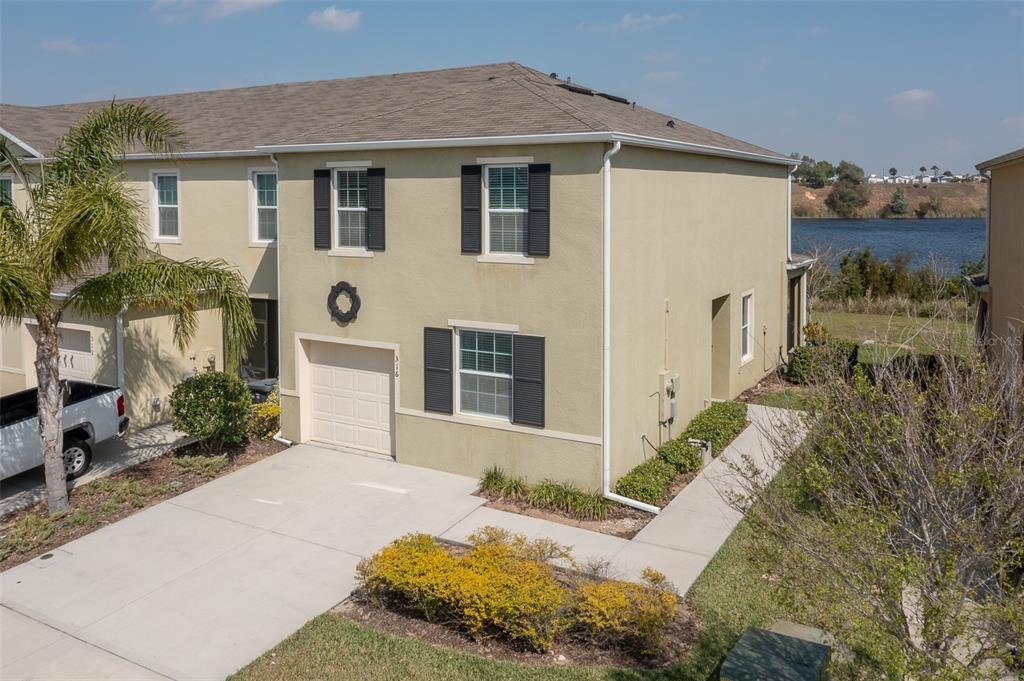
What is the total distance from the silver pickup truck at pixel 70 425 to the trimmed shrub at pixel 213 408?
105cm

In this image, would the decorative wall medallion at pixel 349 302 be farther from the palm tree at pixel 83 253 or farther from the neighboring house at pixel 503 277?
the palm tree at pixel 83 253

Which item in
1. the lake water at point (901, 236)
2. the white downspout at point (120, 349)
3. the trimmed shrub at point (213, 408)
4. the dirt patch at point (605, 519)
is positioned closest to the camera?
the dirt patch at point (605, 519)

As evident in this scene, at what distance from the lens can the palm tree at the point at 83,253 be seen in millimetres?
11156

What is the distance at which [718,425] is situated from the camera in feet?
48.7

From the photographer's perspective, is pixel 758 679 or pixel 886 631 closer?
pixel 886 631

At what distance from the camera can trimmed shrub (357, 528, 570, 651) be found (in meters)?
8.35

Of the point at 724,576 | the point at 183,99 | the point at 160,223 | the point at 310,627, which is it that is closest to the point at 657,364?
the point at 724,576

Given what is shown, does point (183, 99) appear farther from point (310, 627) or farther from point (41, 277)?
point (310, 627)

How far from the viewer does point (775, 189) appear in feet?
67.2

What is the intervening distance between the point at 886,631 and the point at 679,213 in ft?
33.8

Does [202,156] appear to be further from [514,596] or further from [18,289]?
[514,596]

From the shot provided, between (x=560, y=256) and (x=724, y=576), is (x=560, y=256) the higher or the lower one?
the higher one

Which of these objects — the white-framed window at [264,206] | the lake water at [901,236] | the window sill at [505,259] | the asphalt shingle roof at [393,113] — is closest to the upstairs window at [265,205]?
the white-framed window at [264,206]

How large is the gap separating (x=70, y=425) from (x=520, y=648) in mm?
8782
